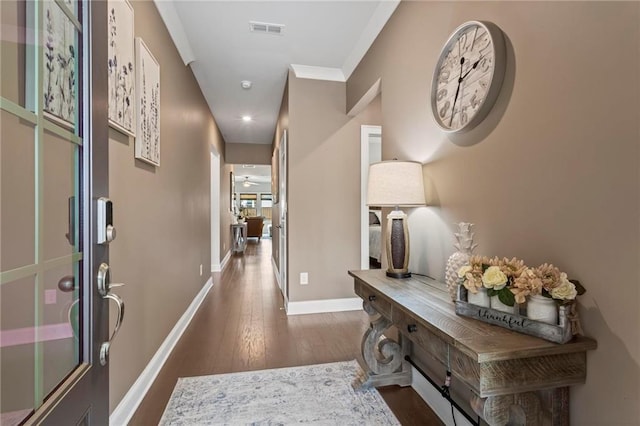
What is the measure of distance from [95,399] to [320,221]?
2661 mm

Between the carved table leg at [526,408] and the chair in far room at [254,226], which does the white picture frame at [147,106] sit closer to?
the carved table leg at [526,408]

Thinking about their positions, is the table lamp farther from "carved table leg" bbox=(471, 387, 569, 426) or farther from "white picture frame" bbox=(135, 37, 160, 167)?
"white picture frame" bbox=(135, 37, 160, 167)

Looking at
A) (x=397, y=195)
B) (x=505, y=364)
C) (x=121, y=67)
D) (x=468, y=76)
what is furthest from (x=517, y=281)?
(x=121, y=67)

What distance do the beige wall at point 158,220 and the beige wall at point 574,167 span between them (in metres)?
1.74

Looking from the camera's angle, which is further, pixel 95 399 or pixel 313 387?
pixel 313 387

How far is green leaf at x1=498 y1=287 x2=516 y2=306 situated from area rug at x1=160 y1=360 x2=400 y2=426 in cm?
106

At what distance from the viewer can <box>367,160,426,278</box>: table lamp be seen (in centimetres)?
164

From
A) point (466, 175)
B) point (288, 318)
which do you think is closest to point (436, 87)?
point (466, 175)

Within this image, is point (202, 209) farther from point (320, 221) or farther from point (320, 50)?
point (320, 50)

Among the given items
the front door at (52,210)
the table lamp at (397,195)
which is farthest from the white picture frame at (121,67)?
the table lamp at (397,195)

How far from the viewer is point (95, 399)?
2.43ft

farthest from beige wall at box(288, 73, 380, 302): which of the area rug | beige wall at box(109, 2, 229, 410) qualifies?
the area rug

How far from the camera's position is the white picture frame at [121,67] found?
1434 mm

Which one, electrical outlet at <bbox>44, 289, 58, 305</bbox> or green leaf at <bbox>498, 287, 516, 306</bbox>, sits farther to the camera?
green leaf at <bbox>498, 287, 516, 306</bbox>
